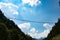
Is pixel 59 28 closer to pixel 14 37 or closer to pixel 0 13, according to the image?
pixel 14 37

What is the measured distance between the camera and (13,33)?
8200cm

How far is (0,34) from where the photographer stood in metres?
56.2

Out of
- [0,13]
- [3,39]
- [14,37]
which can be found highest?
[0,13]

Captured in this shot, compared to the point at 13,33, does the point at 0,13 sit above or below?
above

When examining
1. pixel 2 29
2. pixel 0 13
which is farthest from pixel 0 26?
pixel 0 13

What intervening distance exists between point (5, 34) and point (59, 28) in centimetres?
2753

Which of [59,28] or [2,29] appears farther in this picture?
[59,28]

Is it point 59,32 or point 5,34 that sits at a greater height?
point 59,32

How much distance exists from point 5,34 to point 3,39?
5.87 feet

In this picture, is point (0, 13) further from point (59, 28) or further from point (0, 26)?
point (0, 26)

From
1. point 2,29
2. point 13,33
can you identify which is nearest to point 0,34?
point 2,29

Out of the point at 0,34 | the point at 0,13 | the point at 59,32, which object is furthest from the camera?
the point at 0,13

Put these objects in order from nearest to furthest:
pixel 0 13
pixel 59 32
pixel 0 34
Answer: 1. pixel 0 34
2. pixel 59 32
3. pixel 0 13

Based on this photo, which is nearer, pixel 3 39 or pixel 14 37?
pixel 3 39
